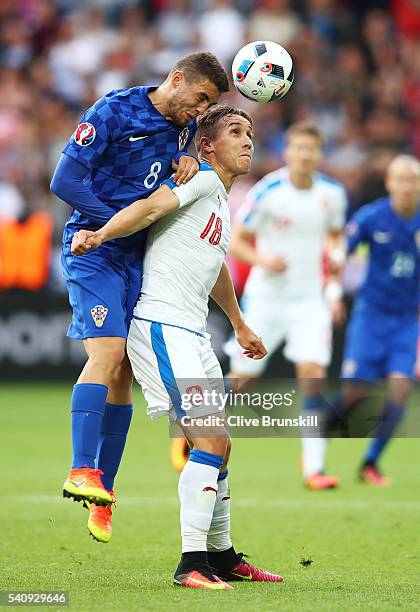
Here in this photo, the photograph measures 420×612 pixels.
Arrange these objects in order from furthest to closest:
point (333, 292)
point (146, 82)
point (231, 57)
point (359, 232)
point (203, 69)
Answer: point (231, 57)
point (146, 82)
point (359, 232)
point (333, 292)
point (203, 69)

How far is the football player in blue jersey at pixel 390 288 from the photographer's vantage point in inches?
376

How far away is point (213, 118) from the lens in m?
5.66

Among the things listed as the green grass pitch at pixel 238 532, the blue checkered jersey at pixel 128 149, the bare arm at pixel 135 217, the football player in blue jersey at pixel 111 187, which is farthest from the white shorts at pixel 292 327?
the bare arm at pixel 135 217

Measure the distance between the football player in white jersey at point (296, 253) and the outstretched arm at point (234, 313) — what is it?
10.8 feet

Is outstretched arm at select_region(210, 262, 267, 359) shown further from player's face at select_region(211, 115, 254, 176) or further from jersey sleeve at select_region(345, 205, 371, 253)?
jersey sleeve at select_region(345, 205, 371, 253)

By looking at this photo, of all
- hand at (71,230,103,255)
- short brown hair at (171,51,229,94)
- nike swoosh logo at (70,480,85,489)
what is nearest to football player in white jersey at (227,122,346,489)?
short brown hair at (171,51,229,94)

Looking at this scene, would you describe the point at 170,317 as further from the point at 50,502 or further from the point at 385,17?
the point at 385,17

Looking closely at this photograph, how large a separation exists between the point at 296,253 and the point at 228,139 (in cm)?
413

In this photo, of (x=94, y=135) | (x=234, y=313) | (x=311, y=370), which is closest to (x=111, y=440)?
(x=234, y=313)

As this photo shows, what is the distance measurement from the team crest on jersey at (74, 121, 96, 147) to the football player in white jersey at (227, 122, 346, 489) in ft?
12.5

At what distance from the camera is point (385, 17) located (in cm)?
1816

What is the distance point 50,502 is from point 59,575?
250 centimetres

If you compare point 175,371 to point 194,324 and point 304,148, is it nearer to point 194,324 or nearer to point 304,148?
point 194,324

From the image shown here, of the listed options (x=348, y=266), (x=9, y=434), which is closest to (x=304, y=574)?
(x=9, y=434)
